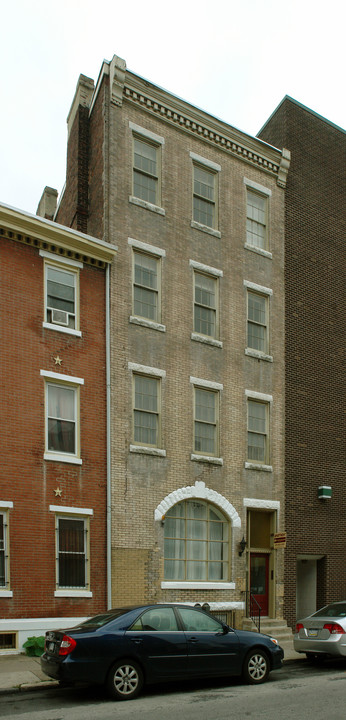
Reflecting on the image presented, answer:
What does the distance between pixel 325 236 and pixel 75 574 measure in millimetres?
14344

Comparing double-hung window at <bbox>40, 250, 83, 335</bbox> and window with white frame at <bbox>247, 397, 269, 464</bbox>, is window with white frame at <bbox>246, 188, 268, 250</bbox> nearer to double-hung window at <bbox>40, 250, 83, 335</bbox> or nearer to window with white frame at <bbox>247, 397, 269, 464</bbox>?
window with white frame at <bbox>247, 397, 269, 464</bbox>

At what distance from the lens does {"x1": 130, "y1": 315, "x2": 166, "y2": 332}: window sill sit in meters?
20.5

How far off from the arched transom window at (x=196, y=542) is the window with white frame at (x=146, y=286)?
536 centimetres

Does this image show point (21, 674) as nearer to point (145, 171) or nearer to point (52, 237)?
point (52, 237)

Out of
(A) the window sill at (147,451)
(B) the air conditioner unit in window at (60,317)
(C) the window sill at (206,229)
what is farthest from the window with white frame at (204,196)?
(A) the window sill at (147,451)

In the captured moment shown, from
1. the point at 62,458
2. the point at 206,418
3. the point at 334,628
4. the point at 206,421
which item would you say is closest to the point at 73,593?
the point at 62,458

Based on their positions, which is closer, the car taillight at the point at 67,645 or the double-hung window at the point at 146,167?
the car taillight at the point at 67,645

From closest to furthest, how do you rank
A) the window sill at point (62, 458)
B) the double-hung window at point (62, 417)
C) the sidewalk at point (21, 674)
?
the sidewalk at point (21, 674) < the window sill at point (62, 458) < the double-hung window at point (62, 417)

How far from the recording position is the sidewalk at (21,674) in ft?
42.5

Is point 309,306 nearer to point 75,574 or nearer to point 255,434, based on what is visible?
point 255,434

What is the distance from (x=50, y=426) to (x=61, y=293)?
344cm

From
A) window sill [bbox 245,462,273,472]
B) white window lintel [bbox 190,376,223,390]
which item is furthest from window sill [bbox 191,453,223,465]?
white window lintel [bbox 190,376,223,390]

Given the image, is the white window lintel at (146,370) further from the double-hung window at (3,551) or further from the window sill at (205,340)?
the double-hung window at (3,551)

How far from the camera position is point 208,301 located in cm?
2272
